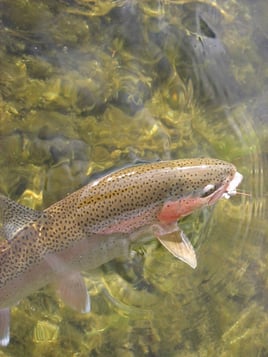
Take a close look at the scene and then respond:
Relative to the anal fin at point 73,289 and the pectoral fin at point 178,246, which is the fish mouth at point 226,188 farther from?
the anal fin at point 73,289

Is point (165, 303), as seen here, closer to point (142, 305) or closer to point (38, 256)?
point (142, 305)

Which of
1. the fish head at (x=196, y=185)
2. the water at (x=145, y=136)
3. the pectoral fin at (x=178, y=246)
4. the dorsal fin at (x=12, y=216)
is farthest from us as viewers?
the water at (x=145, y=136)

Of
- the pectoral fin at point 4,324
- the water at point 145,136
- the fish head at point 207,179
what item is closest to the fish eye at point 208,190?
the fish head at point 207,179

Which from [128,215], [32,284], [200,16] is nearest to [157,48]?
[200,16]

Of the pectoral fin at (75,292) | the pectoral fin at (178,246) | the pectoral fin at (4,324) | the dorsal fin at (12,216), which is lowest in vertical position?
the pectoral fin at (4,324)

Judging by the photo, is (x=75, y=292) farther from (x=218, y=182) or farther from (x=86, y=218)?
(x=218, y=182)

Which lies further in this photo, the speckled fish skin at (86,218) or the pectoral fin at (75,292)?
the pectoral fin at (75,292)

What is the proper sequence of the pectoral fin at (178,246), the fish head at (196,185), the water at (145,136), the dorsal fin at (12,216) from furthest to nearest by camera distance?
the water at (145,136) < the pectoral fin at (178,246) < the fish head at (196,185) < the dorsal fin at (12,216)

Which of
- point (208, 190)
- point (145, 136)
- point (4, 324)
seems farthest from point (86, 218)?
point (145, 136)
